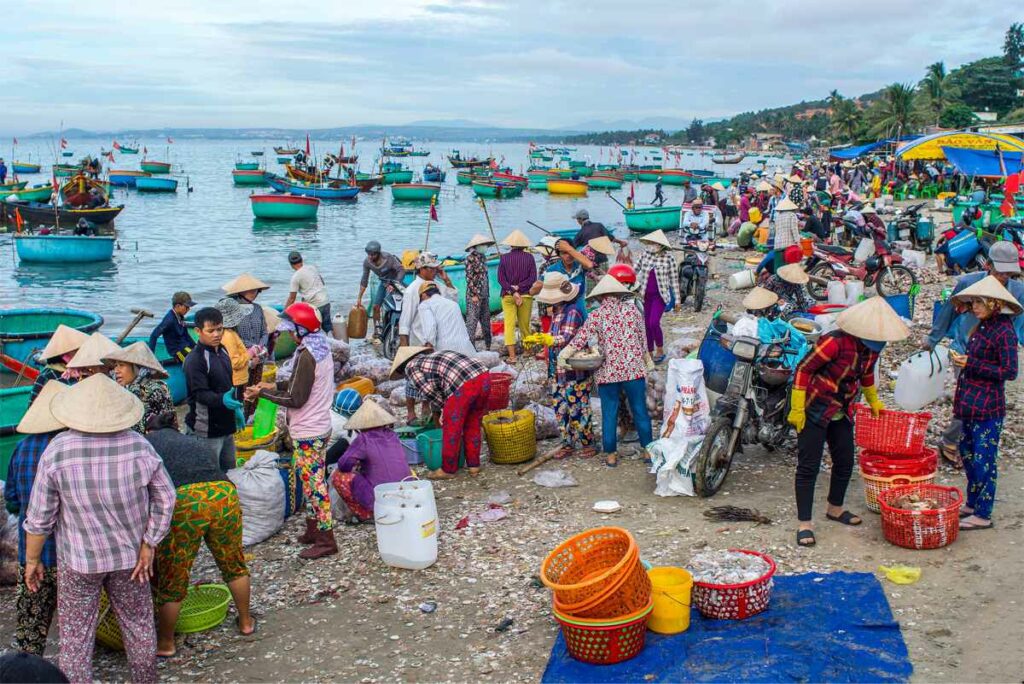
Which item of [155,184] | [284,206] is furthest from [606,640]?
[155,184]

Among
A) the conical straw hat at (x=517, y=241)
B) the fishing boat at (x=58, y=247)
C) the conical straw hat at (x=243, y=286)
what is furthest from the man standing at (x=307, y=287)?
the fishing boat at (x=58, y=247)

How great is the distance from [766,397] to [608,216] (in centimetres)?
4205

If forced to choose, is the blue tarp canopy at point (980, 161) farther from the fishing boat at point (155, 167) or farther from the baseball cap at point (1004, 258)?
the fishing boat at point (155, 167)

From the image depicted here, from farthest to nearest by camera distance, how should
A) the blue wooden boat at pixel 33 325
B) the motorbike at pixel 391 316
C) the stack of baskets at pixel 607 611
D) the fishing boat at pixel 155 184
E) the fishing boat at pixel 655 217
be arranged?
the fishing boat at pixel 155 184 → the fishing boat at pixel 655 217 → the motorbike at pixel 391 316 → the blue wooden boat at pixel 33 325 → the stack of baskets at pixel 607 611

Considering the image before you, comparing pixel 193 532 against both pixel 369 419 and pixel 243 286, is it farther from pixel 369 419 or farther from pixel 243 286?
pixel 243 286

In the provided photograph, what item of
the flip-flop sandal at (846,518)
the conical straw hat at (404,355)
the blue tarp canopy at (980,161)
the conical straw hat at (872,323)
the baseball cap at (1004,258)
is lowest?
the flip-flop sandal at (846,518)

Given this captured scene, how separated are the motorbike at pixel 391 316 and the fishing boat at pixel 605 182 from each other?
5593 cm

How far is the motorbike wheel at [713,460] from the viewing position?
21.7ft

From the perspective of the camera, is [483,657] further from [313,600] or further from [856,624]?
[856,624]

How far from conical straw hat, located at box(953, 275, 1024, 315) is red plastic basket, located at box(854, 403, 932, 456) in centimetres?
109

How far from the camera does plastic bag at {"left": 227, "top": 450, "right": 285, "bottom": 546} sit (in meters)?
6.46

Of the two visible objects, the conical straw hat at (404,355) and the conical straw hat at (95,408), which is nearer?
the conical straw hat at (95,408)

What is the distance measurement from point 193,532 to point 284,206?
126 feet

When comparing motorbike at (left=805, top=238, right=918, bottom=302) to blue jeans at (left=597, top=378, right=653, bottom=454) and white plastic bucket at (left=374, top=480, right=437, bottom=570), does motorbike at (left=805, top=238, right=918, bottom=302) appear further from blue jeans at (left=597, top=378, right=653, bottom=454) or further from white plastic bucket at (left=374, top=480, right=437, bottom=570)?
white plastic bucket at (left=374, top=480, right=437, bottom=570)
